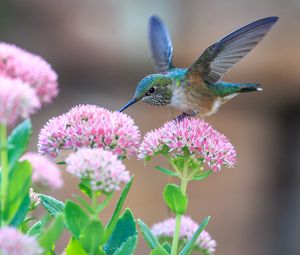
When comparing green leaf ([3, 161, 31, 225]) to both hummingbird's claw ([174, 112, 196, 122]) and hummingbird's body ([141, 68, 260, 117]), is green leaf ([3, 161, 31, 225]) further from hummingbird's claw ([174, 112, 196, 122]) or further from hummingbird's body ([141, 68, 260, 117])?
hummingbird's body ([141, 68, 260, 117])

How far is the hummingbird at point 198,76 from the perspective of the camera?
1.87m

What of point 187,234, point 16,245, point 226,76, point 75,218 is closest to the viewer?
point 16,245

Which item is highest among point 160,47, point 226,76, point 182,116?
point 226,76

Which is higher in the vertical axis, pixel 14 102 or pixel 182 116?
pixel 182 116

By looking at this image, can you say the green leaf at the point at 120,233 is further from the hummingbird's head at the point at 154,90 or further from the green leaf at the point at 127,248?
the hummingbird's head at the point at 154,90

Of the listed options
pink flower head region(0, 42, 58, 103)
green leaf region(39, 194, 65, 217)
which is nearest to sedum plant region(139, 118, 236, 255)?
green leaf region(39, 194, 65, 217)

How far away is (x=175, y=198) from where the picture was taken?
1.34 metres

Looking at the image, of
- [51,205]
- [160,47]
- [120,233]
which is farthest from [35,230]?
[160,47]

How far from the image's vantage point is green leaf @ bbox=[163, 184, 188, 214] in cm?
134

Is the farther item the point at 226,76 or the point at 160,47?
the point at 226,76

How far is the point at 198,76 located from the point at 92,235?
3.48 ft

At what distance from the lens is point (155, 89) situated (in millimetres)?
1965

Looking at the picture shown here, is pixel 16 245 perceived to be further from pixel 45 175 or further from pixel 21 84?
pixel 45 175

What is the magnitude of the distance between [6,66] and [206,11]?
13.4 feet
